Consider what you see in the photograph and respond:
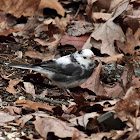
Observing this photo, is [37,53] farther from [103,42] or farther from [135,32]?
[135,32]

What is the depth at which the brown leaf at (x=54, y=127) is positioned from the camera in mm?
3059

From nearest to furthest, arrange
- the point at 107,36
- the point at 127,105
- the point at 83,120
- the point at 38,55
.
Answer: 1. the point at 127,105
2. the point at 83,120
3. the point at 38,55
4. the point at 107,36

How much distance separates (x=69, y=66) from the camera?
471 cm

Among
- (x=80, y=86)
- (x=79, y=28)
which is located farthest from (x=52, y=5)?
(x=80, y=86)

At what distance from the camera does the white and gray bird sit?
15.0 feet

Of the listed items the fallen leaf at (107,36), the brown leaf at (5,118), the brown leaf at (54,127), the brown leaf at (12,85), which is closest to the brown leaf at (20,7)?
the fallen leaf at (107,36)

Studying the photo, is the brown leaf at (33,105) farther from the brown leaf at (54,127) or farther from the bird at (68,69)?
the bird at (68,69)

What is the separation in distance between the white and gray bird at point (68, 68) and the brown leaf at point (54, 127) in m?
1.39

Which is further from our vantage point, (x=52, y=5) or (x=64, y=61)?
(x=52, y=5)

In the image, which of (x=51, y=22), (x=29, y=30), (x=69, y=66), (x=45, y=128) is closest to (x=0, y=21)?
(x=29, y=30)

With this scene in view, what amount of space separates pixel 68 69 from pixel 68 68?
2 centimetres

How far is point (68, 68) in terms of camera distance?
469cm

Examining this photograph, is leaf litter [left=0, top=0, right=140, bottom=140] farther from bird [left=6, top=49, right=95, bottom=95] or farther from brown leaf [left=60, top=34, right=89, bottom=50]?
bird [left=6, top=49, right=95, bottom=95]

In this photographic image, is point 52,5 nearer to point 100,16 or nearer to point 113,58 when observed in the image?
point 100,16
